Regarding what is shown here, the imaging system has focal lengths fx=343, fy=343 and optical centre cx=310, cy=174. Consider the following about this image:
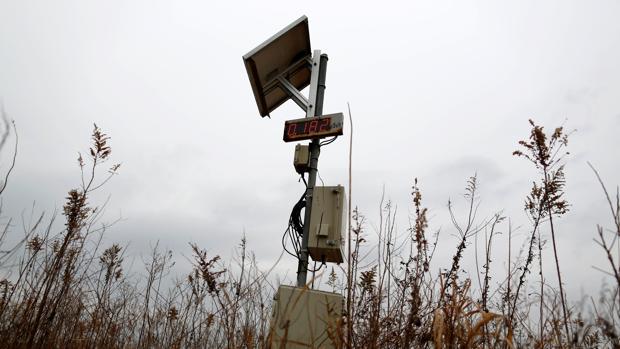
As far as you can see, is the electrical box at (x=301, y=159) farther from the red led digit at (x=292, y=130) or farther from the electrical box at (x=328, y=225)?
the electrical box at (x=328, y=225)

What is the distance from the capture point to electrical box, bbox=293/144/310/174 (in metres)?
3.25

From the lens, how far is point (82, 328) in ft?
10.4

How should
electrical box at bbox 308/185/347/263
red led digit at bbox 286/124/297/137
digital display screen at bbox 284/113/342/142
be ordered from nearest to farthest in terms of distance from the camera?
1. electrical box at bbox 308/185/347/263
2. digital display screen at bbox 284/113/342/142
3. red led digit at bbox 286/124/297/137

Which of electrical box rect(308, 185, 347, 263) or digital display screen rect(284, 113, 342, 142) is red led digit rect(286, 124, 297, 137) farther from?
electrical box rect(308, 185, 347, 263)

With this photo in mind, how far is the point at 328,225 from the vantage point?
9.05 feet

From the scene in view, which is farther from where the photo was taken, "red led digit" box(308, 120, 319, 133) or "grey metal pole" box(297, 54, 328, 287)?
"red led digit" box(308, 120, 319, 133)

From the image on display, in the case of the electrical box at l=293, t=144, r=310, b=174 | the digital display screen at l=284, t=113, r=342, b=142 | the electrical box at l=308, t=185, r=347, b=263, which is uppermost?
the digital display screen at l=284, t=113, r=342, b=142

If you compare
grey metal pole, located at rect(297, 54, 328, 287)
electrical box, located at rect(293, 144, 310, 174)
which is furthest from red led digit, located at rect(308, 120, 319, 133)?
electrical box, located at rect(293, 144, 310, 174)

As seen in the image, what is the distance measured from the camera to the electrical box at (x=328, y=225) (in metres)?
2.73

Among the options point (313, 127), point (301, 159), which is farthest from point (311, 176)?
point (313, 127)

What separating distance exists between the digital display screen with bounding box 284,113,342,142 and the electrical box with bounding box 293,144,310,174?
0.46 feet

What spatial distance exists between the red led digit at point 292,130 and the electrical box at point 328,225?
0.59 meters

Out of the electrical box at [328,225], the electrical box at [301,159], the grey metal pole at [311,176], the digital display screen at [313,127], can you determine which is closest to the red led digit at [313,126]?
the digital display screen at [313,127]

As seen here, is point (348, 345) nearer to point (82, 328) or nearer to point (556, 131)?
point (556, 131)
